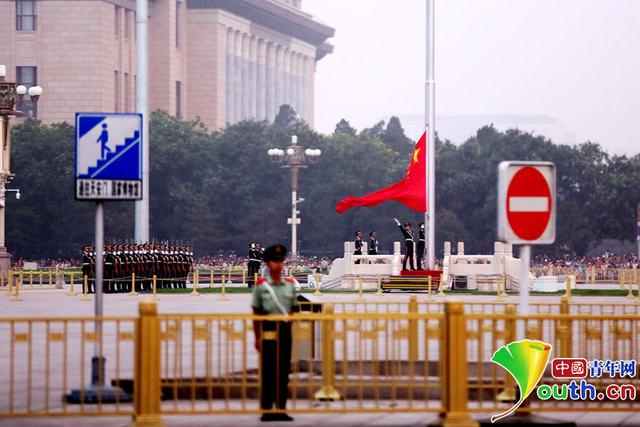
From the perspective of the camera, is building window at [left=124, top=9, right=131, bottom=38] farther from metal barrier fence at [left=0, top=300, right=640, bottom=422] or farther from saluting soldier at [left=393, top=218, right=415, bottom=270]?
metal barrier fence at [left=0, top=300, right=640, bottom=422]

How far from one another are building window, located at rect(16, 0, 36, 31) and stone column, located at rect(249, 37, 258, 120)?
1228 inches

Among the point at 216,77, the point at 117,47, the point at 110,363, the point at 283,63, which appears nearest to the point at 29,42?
the point at 117,47

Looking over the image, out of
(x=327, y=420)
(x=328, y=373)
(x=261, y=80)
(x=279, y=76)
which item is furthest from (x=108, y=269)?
(x=279, y=76)

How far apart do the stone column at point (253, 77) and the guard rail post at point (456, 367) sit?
112 metres

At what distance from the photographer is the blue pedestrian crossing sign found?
1275 centimetres

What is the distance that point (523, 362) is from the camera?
35.5 feet

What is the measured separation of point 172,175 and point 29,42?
70.6ft

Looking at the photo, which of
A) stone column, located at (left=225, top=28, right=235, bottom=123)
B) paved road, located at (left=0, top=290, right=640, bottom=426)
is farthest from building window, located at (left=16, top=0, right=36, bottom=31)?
paved road, located at (left=0, top=290, right=640, bottom=426)

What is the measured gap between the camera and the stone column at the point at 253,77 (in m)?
122

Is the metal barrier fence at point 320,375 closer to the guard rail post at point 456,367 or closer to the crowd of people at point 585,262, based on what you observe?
the guard rail post at point 456,367

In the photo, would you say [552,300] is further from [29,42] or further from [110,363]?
[29,42]

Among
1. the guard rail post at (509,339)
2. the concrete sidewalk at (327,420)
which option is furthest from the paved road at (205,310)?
the guard rail post at (509,339)

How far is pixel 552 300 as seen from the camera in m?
33.7

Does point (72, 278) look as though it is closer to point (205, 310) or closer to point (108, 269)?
point (108, 269)
